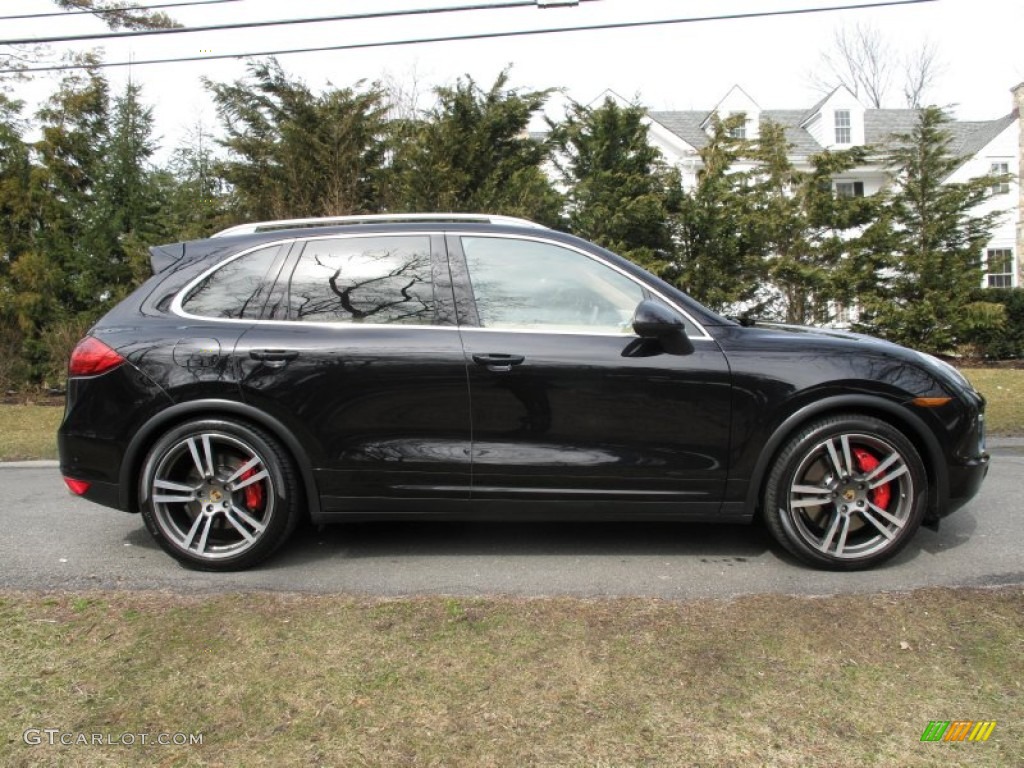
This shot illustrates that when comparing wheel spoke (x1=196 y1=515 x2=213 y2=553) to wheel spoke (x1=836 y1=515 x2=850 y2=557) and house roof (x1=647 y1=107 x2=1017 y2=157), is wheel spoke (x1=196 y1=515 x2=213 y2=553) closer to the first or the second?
wheel spoke (x1=836 y1=515 x2=850 y2=557)

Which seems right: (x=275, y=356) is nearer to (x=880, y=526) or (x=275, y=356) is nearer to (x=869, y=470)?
(x=869, y=470)

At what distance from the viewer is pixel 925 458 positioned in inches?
152

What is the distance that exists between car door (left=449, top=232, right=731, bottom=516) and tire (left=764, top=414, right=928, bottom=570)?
352 mm

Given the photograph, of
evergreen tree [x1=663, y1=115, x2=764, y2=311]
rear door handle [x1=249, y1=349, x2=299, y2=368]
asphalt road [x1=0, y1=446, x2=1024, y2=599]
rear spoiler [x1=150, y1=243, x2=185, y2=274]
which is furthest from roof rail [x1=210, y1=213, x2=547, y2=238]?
evergreen tree [x1=663, y1=115, x2=764, y2=311]

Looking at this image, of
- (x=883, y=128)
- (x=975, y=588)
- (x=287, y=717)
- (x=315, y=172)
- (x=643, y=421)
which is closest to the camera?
(x=287, y=717)

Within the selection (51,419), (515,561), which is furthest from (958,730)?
(51,419)

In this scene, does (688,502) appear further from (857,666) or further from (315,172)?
(315,172)

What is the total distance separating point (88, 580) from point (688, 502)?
3031 mm

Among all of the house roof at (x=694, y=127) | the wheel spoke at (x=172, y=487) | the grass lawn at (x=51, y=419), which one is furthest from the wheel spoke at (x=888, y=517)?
the house roof at (x=694, y=127)

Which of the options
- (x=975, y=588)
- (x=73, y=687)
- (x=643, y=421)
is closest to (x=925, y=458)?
(x=975, y=588)

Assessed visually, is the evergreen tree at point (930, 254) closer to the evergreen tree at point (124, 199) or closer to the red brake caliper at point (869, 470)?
the red brake caliper at point (869, 470)

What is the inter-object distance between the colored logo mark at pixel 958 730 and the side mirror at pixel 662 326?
189cm

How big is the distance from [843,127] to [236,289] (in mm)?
34962

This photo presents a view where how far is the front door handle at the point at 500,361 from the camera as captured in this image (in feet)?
12.3
